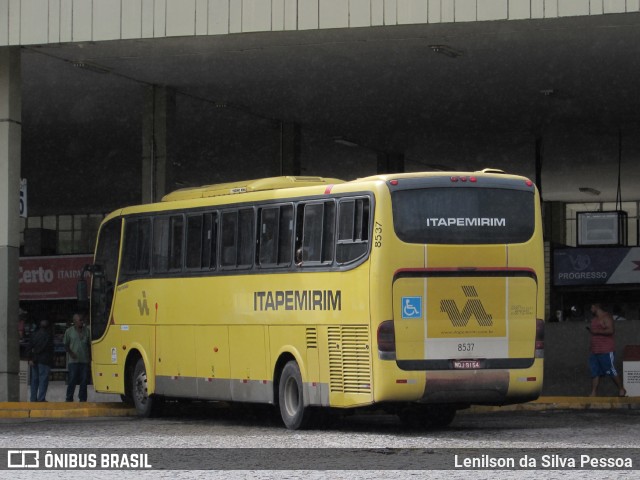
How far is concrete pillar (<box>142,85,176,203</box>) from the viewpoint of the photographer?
27.8 m

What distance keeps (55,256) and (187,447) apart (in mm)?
28388

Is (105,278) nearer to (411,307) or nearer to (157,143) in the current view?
(157,143)

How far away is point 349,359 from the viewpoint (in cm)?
1725

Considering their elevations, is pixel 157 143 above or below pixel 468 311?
above

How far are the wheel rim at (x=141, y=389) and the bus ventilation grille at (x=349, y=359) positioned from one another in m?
5.49

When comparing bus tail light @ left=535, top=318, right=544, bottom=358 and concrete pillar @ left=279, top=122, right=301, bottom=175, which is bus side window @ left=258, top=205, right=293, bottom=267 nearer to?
bus tail light @ left=535, top=318, right=544, bottom=358

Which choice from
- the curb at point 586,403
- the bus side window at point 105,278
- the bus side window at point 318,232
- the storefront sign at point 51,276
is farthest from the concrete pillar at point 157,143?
the storefront sign at point 51,276

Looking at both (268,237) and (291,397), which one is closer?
(291,397)

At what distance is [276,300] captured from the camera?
61.4 ft

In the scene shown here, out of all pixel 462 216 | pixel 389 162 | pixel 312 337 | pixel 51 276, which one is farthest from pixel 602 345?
pixel 51 276

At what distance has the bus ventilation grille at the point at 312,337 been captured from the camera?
17859 millimetres

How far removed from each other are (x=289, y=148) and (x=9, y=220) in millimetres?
10612

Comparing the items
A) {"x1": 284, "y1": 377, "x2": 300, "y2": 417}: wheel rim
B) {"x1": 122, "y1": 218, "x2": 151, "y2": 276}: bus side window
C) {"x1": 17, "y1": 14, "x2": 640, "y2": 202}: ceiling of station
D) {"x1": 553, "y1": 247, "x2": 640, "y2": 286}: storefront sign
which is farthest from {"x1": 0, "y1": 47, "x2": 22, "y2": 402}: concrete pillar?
{"x1": 553, "y1": 247, "x2": 640, "y2": 286}: storefront sign

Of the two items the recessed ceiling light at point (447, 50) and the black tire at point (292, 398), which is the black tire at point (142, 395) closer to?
the black tire at point (292, 398)
